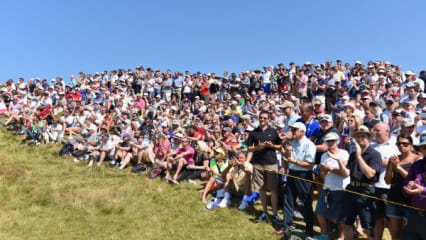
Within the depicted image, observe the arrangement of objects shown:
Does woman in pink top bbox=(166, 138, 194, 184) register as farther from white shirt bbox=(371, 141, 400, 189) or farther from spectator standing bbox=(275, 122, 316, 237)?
white shirt bbox=(371, 141, 400, 189)

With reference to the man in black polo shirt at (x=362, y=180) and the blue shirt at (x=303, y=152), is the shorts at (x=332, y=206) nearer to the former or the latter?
the man in black polo shirt at (x=362, y=180)

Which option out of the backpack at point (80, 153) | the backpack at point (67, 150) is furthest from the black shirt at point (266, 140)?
the backpack at point (67, 150)

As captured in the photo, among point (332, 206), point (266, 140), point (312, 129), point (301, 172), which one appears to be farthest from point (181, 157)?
point (332, 206)

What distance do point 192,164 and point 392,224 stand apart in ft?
21.7

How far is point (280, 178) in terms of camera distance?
7.41m

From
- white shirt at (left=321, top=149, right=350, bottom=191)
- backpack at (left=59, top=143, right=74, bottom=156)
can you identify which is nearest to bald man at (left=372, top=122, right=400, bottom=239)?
white shirt at (left=321, top=149, right=350, bottom=191)

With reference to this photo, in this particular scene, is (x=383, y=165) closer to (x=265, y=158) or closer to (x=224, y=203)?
(x=265, y=158)

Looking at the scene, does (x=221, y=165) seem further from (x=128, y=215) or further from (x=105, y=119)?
(x=105, y=119)

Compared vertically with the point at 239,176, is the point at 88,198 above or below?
below

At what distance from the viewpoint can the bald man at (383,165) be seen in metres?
5.04

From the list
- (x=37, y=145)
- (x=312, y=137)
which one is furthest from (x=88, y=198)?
(x=37, y=145)

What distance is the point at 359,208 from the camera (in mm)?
5191

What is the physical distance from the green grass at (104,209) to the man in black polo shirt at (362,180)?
1082 mm

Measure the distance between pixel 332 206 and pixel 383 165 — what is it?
1.12 metres
